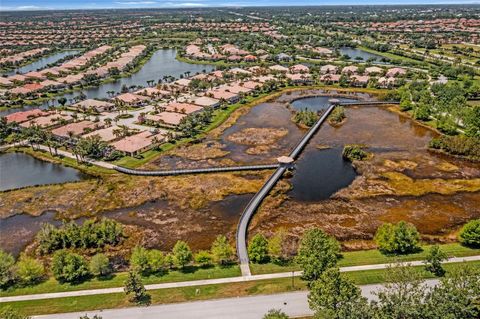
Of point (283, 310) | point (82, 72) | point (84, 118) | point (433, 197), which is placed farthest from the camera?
point (82, 72)

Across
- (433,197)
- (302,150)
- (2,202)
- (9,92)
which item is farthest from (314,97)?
(9,92)

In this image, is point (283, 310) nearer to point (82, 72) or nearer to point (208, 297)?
point (208, 297)

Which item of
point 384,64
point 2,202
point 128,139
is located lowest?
point 2,202

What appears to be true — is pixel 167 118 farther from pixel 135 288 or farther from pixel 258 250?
pixel 135 288

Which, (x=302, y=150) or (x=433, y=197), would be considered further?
(x=302, y=150)

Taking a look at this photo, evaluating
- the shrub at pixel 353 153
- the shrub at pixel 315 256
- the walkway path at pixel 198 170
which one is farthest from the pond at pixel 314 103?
the shrub at pixel 315 256

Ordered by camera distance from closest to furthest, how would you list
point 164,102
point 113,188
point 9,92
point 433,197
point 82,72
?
point 433,197, point 113,188, point 164,102, point 9,92, point 82,72

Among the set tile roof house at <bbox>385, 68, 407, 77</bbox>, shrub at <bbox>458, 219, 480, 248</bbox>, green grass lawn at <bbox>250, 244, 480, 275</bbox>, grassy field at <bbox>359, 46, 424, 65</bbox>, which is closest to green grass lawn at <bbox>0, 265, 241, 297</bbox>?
green grass lawn at <bbox>250, 244, 480, 275</bbox>

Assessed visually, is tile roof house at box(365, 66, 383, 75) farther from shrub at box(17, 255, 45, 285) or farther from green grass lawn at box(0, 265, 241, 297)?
shrub at box(17, 255, 45, 285)
